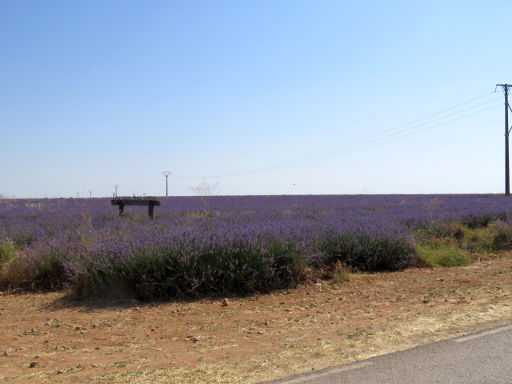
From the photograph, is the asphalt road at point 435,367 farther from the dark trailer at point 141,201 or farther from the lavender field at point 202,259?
the dark trailer at point 141,201

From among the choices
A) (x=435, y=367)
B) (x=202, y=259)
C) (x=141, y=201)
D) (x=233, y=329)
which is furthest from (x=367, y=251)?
(x=141, y=201)

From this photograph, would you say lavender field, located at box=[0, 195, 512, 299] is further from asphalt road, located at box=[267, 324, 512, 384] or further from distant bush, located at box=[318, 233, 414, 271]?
asphalt road, located at box=[267, 324, 512, 384]

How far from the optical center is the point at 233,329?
5238mm

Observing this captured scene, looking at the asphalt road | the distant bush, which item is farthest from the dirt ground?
the distant bush

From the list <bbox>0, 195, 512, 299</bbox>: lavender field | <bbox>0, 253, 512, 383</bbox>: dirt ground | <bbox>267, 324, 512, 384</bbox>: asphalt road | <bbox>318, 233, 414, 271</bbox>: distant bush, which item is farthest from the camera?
<bbox>318, 233, 414, 271</bbox>: distant bush

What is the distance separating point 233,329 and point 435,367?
87.3 inches

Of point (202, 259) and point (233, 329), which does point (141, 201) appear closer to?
point (202, 259)

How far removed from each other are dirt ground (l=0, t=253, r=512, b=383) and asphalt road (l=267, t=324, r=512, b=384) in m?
0.19

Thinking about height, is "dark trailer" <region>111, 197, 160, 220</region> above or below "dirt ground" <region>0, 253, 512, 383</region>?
above

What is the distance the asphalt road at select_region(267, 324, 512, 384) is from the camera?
3.60 metres

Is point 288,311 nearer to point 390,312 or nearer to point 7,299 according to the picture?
point 390,312

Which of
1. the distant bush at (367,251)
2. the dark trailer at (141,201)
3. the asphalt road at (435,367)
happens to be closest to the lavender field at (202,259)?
the distant bush at (367,251)

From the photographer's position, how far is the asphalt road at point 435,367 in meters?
3.60

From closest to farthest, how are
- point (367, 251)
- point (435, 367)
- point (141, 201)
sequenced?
point (435, 367) < point (367, 251) < point (141, 201)
